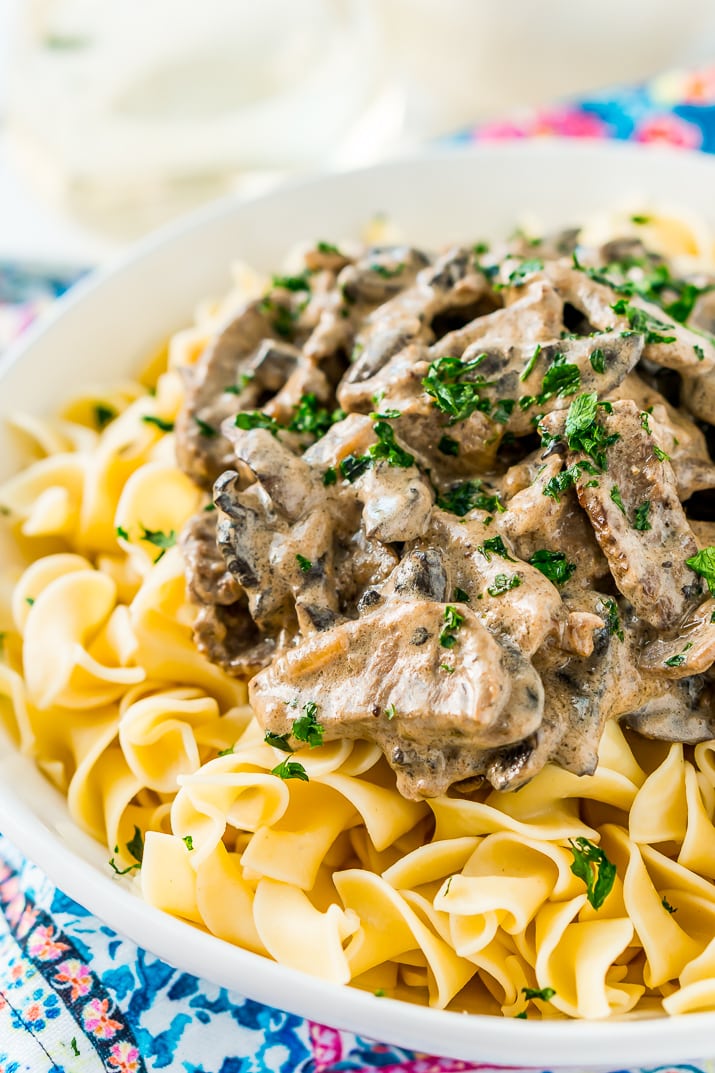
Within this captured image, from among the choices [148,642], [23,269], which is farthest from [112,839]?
[23,269]

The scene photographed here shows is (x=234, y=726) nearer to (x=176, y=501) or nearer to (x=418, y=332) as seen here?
(x=176, y=501)

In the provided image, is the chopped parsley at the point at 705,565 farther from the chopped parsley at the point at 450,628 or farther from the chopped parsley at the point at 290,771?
the chopped parsley at the point at 290,771

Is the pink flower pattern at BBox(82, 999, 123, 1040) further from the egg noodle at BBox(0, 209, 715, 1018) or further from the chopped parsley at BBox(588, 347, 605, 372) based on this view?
the chopped parsley at BBox(588, 347, 605, 372)

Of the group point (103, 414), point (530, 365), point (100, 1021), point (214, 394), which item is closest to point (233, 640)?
point (214, 394)

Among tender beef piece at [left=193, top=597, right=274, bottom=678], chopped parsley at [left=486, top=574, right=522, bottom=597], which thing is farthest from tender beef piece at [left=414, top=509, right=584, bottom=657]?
tender beef piece at [left=193, top=597, right=274, bottom=678]

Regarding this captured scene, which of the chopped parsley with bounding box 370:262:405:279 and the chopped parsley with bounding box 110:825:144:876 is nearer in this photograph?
the chopped parsley with bounding box 110:825:144:876

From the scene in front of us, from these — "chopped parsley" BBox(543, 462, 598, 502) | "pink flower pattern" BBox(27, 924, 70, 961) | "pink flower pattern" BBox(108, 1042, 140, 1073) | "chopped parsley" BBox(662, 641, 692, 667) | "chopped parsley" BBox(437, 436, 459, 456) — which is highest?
"chopped parsley" BBox(437, 436, 459, 456)

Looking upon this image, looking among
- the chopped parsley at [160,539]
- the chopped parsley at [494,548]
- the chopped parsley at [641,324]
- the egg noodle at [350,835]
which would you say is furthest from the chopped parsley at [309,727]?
the chopped parsley at [641,324]

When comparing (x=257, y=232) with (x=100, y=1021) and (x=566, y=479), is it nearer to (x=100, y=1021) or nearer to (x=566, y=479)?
(x=566, y=479)
